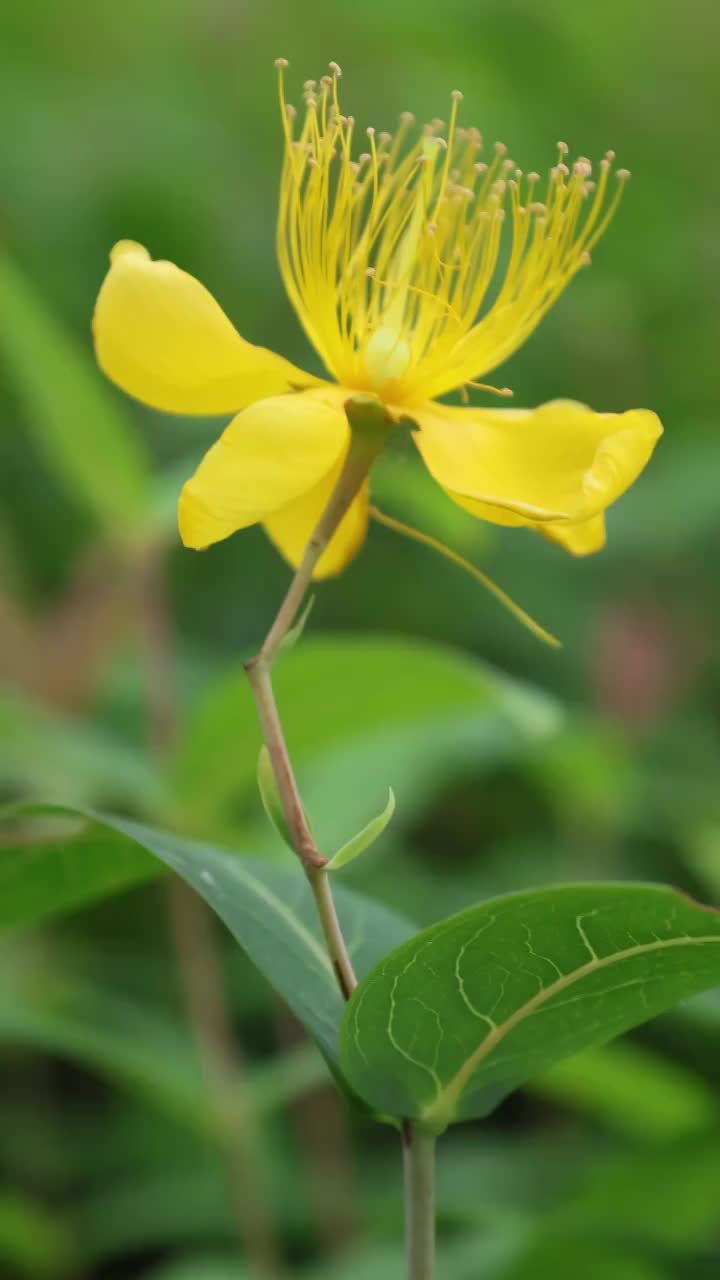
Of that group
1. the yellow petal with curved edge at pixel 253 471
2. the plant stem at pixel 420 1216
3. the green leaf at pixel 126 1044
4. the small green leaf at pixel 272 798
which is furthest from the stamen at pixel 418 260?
the green leaf at pixel 126 1044

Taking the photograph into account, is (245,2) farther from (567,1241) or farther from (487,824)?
(567,1241)

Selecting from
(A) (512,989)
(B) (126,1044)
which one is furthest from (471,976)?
(B) (126,1044)

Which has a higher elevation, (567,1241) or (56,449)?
(56,449)

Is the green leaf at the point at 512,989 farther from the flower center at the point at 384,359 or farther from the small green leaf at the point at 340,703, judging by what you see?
the small green leaf at the point at 340,703

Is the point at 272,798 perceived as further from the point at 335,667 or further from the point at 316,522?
the point at 335,667

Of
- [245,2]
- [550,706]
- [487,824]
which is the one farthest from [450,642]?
[245,2]

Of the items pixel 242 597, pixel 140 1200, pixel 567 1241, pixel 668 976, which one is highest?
pixel 668 976

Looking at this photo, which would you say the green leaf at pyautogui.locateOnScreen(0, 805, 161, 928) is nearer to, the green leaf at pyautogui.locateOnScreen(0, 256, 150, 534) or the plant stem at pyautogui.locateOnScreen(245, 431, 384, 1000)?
the plant stem at pyautogui.locateOnScreen(245, 431, 384, 1000)
